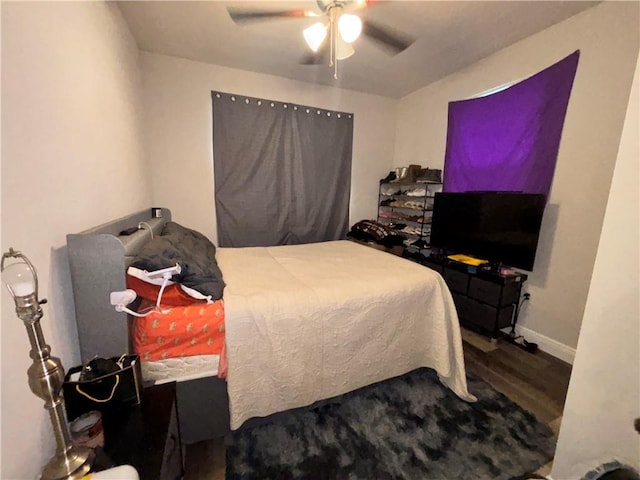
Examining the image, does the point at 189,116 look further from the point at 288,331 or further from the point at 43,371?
the point at 43,371

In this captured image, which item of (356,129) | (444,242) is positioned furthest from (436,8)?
(444,242)

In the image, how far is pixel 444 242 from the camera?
9.93ft

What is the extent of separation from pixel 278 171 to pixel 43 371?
9.67 feet

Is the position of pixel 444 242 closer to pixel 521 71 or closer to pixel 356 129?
pixel 521 71

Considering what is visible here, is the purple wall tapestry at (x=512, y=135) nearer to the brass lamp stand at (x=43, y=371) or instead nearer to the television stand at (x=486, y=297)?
the television stand at (x=486, y=297)

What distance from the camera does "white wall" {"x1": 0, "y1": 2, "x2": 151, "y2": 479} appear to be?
0.80 meters

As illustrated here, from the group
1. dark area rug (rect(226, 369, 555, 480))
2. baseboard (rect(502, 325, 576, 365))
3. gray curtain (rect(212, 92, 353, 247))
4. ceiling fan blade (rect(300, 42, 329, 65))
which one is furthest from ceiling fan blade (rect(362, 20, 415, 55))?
baseboard (rect(502, 325, 576, 365))

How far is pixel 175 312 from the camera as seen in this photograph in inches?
50.8

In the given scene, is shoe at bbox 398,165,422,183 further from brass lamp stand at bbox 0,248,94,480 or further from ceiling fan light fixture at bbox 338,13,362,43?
brass lamp stand at bbox 0,248,94,480

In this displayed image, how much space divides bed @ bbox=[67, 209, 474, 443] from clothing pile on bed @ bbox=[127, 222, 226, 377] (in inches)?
1.9

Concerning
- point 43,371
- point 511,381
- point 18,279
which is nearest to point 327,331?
point 43,371

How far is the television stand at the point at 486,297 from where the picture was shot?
2.39 m

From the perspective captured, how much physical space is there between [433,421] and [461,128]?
9.47 ft

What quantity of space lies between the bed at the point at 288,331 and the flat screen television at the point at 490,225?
1.07 metres
